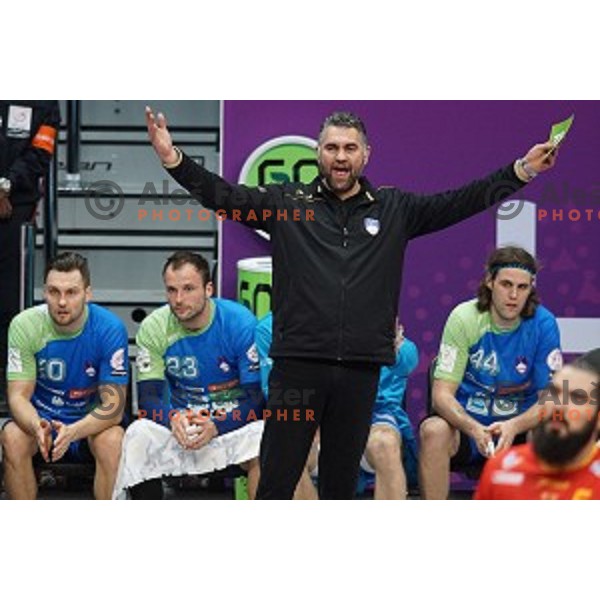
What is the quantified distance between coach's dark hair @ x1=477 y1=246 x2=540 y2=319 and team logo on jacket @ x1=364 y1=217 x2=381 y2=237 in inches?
39.0

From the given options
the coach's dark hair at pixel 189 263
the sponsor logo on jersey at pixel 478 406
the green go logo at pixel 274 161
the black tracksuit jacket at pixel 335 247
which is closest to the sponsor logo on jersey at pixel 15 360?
the coach's dark hair at pixel 189 263

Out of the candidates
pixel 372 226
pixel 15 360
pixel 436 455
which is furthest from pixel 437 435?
pixel 15 360

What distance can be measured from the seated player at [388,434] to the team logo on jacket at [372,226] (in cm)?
83

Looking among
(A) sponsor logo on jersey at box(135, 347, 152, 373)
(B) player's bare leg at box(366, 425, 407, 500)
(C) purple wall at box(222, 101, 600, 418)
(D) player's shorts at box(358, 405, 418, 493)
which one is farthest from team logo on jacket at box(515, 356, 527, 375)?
(A) sponsor logo on jersey at box(135, 347, 152, 373)

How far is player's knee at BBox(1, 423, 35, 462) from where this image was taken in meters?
6.85

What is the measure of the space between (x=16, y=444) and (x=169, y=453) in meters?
0.61


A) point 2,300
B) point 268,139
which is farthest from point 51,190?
point 268,139

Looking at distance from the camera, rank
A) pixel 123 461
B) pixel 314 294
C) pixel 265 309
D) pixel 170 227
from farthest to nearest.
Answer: pixel 170 227
pixel 265 309
pixel 123 461
pixel 314 294

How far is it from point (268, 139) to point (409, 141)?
0.66m

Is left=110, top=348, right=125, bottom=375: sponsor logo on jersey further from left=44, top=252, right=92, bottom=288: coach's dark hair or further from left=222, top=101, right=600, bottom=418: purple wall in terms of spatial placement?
left=222, top=101, right=600, bottom=418: purple wall

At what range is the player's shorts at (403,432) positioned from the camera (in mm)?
6969

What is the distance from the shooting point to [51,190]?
8.28 meters

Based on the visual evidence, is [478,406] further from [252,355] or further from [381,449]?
[252,355]

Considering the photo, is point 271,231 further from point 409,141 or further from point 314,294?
point 409,141
